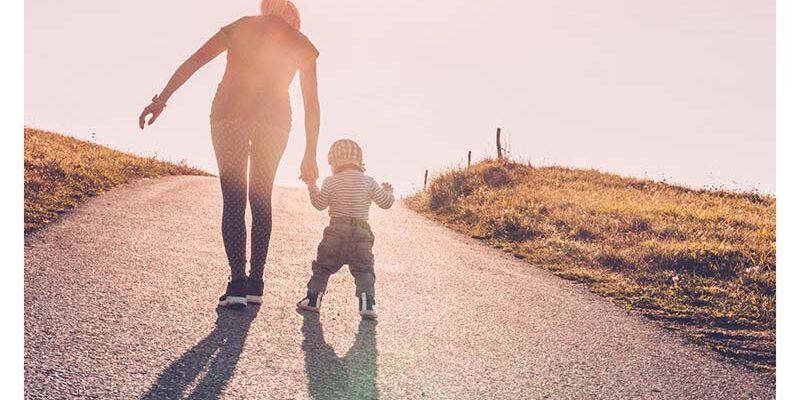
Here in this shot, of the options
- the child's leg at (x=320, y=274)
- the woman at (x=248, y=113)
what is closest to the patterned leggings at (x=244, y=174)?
the woman at (x=248, y=113)

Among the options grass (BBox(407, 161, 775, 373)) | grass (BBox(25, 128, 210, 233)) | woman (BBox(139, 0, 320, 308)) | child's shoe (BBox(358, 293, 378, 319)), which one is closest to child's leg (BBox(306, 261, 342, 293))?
child's shoe (BBox(358, 293, 378, 319))

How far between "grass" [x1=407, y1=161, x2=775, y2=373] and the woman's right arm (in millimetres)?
3380

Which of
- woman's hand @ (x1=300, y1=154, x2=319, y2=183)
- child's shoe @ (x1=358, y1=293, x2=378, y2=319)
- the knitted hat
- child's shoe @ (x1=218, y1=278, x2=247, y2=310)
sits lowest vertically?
child's shoe @ (x1=358, y1=293, x2=378, y2=319)

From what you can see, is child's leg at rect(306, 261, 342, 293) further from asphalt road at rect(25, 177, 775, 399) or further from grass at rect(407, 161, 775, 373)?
grass at rect(407, 161, 775, 373)

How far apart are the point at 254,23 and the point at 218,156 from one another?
0.97 m

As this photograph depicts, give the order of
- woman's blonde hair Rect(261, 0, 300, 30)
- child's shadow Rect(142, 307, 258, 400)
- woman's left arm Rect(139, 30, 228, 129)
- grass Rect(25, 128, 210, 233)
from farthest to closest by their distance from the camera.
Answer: grass Rect(25, 128, 210, 233) < woman's blonde hair Rect(261, 0, 300, 30) < woman's left arm Rect(139, 30, 228, 129) < child's shadow Rect(142, 307, 258, 400)

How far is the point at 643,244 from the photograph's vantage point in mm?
10031

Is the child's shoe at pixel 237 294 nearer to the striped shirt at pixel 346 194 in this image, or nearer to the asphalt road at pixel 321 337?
the asphalt road at pixel 321 337

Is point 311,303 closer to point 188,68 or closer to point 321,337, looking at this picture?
point 321,337

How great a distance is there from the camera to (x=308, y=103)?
5.49 meters

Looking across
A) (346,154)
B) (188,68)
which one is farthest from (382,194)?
(188,68)

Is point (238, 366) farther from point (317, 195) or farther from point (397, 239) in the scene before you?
point (397, 239)

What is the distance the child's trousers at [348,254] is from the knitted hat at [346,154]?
0.45 meters

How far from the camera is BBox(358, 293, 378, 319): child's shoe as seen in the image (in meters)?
5.36
